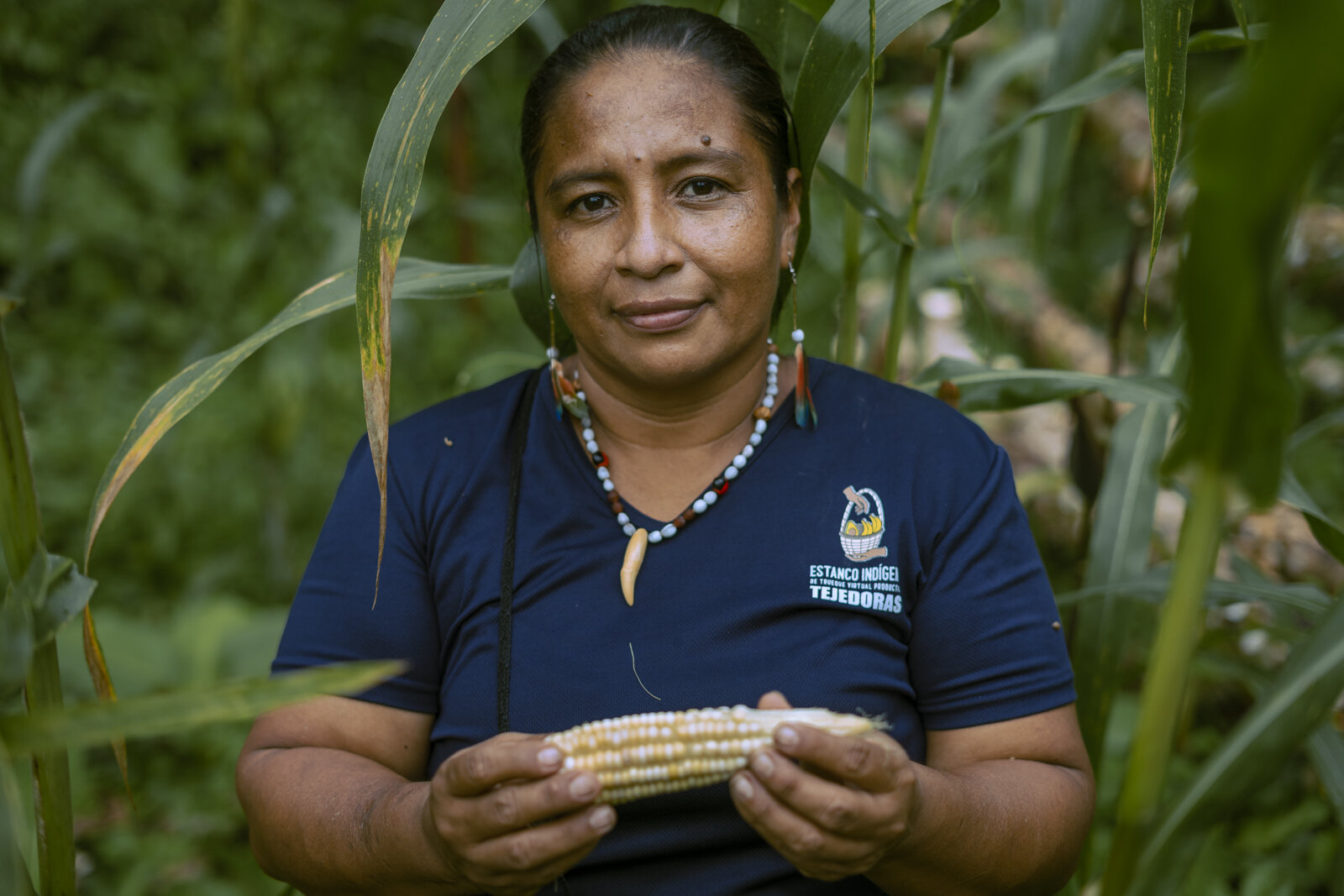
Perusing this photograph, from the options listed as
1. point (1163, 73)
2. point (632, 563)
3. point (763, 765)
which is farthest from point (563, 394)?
point (1163, 73)

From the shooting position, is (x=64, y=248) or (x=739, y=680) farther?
(x=64, y=248)

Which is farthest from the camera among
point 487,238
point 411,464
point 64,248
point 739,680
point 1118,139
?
point 487,238

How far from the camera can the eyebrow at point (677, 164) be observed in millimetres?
1196

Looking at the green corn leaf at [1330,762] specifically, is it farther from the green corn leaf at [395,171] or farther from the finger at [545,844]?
the green corn leaf at [395,171]

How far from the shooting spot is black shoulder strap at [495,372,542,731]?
1.19 metres

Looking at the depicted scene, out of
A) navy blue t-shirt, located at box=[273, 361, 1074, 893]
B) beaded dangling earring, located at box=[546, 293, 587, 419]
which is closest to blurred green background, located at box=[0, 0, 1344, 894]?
beaded dangling earring, located at box=[546, 293, 587, 419]

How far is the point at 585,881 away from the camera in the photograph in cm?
117

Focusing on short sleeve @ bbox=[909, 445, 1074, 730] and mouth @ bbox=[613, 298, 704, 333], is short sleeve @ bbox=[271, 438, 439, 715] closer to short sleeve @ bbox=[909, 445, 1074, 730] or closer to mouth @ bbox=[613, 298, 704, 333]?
mouth @ bbox=[613, 298, 704, 333]

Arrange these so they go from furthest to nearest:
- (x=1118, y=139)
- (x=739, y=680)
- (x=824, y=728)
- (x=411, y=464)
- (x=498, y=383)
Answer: (x=1118, y=139) < (x=498, y=383) < (x=411, y=464) < (x=739, y=680) < (x=824, y=728)

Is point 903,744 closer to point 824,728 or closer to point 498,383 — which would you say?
point 824,728

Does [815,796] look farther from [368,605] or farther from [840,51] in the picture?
[840,51]

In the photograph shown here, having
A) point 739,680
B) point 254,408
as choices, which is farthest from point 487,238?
point 739,680

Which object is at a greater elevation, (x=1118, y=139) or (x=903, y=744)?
(x=1118, y=139)

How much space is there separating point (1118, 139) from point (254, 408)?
2.94 m
